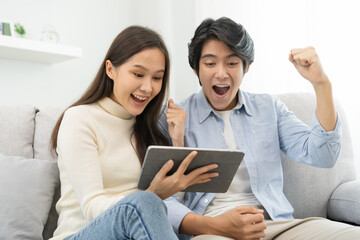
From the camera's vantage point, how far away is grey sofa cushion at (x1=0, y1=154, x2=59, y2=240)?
1221 millimetres

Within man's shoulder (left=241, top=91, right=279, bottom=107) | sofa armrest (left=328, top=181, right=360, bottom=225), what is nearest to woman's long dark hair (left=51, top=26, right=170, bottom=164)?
man's shoulder (left=241, top=91, right=279, bottom=107)

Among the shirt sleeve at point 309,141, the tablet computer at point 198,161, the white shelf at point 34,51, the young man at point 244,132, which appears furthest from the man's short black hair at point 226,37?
the white shelf at point 34,51

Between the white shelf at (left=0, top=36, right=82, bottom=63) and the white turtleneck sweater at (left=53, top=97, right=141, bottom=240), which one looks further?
the white shelf at (left=0, top=36, right=82, bottom=63)

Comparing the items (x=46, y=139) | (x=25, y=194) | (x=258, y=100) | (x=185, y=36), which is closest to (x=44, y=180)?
(x=25, y=194)

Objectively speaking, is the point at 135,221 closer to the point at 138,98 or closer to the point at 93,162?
the point at 93,162

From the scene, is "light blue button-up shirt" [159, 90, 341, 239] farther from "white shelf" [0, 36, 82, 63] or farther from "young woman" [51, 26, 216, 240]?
"white shelf" [0, 36, 82, 63]

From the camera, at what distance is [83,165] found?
109 centimetres

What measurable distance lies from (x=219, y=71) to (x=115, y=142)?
1.48 feet

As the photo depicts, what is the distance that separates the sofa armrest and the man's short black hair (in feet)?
2.18

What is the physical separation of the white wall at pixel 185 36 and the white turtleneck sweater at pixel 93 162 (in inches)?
50.2

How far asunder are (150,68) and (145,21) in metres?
2.26

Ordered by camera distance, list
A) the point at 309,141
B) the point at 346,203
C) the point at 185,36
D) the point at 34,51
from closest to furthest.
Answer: the point at 309,141, the point at 346,203, the point at 34,51, the point at 185,36

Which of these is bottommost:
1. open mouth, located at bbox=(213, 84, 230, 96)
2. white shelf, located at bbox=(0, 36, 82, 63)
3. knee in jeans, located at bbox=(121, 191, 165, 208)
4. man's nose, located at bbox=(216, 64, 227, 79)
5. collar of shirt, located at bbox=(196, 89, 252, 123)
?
knee in jeans, located at bbox=(121, 191, 165, 208)

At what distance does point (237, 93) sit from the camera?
151 cm
